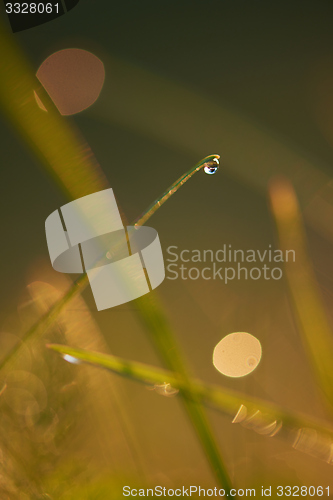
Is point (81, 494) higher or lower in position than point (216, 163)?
lower

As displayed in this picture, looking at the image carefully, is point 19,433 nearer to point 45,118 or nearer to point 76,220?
point 76,220

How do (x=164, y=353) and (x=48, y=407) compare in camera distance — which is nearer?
(x=164, y=353)

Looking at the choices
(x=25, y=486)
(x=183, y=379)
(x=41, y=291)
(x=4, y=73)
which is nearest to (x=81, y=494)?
(x=25, y=486)

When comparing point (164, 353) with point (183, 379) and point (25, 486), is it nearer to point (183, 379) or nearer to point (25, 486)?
point (183, 379)

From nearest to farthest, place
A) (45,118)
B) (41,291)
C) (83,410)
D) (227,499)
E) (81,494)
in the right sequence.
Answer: (227,499) < (81,494) < (83,410) < (41,291) < (45,118)

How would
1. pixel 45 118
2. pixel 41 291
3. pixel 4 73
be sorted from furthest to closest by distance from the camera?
pixel 45 118, pixel 4 73, pixel 41 291

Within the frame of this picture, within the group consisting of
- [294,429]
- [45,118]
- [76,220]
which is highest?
[294,429]

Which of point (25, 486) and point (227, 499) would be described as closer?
point (227, 499)

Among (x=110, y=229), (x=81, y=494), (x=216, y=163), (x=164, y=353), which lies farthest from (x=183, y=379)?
(x=110, y=229)

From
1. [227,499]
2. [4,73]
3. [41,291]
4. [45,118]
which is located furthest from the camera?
[45,118]
